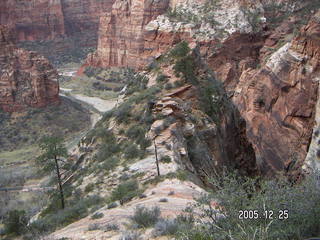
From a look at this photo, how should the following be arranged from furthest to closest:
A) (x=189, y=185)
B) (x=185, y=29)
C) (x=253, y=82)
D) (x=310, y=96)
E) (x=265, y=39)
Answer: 1. (x=185, y=29)
2. (x=265, y=39)
3. (x=253, y=82)
4. (x=310, y=96)
5. (x=189, y=185)

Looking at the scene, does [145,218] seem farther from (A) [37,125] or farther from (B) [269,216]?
(A) [37,125]

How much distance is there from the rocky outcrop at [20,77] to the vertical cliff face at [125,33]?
17.8m

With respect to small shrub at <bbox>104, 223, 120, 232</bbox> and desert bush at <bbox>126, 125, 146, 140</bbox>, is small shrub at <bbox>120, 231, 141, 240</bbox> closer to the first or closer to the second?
small shrub at <bbox>104, 223, 120, 232</bbox>

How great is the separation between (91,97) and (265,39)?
31.5 meters

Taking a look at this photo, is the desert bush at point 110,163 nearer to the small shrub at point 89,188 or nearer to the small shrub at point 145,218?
the small shrub at point 89,188

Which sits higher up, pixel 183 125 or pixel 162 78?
pixel 162 78

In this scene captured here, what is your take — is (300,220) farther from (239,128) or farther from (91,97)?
(91,97)

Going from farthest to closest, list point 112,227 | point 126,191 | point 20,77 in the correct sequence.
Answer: point 20,77
point 126,191
point 112,227

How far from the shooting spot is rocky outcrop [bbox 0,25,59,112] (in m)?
46.8

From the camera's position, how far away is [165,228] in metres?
8.73

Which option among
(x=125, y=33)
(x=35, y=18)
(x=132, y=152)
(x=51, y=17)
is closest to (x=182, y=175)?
(x=132, y=152)

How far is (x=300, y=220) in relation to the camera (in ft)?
23.8

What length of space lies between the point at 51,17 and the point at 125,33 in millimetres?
34543

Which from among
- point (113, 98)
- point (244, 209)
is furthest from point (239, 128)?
point (113, 98)
